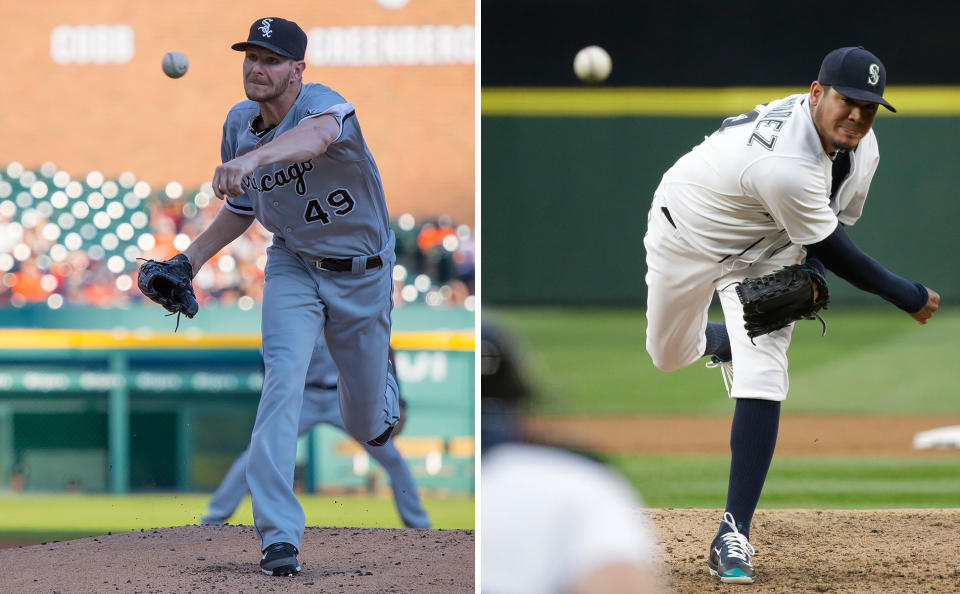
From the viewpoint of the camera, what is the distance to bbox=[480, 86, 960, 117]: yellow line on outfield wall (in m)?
11.5

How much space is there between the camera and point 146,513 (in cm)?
546

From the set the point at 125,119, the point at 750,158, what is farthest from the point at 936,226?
the point at 750,158

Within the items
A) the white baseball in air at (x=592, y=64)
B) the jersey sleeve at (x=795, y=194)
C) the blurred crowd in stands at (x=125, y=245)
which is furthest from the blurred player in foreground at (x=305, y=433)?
the white baseball in air at (x=592, y=64)

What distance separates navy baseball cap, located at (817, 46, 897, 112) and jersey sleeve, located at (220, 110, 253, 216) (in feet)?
5.16

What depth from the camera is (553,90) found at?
12.4 metres

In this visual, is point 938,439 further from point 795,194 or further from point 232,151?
point 232,151

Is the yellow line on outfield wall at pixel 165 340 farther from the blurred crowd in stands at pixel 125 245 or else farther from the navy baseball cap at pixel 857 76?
the navy baseball cap at pixel 857 76

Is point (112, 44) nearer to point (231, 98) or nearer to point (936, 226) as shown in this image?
point (231, 98)

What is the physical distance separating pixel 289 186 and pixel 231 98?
569cm

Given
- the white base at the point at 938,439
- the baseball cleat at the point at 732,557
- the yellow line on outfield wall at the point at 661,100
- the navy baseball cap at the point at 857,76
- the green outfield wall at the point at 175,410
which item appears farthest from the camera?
the yellow line on outfield wall at the point at 661,100

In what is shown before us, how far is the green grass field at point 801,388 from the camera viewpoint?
5.09m

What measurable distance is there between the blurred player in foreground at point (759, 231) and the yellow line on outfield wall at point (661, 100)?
869 centimetres

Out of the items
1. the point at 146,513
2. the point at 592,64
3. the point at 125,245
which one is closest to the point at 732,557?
the point at 146,513

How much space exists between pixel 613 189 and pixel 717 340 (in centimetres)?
936
